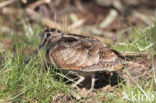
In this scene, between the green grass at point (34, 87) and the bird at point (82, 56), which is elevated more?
the bird at point (82, 56)

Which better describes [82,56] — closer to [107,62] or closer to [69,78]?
[107,62]

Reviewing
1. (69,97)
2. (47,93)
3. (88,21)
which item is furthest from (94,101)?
(88,21)

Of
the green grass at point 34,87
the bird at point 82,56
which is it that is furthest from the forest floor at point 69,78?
the bird at point 82,56

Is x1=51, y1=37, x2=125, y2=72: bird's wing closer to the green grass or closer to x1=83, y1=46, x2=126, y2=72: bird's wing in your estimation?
x1=83, y1=46, x2=126, y2=72: bird's wing

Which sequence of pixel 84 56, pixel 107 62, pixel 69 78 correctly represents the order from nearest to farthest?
1. pixel 107 62
2. pixel 84 56
3. pixel 69 78

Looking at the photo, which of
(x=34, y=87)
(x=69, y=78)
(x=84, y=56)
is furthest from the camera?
(x=69, y=78)

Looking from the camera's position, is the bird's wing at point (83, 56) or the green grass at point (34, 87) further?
the bird's wing at point (83, 56)

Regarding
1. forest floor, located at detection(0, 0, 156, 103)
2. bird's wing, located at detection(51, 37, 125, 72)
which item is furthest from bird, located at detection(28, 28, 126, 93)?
forest floor, located at detection(0, 0, 156, 103)

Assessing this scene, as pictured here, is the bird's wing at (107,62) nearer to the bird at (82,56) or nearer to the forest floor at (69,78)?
the bird at (82,56)

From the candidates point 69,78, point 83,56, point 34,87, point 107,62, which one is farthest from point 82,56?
point 34,87

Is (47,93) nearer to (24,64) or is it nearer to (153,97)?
(24,64)
